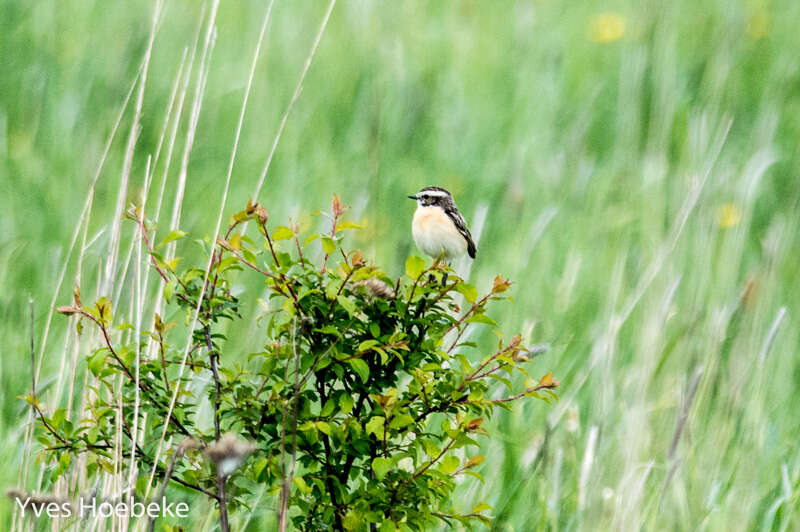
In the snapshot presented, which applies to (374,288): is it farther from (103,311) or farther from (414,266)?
(103,311)

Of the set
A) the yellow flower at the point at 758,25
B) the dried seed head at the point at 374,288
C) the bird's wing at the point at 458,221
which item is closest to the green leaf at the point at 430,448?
the dried seed head at the point at 374,288

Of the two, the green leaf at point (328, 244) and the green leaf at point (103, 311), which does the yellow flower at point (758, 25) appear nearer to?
the green leaf at point (328, 244)

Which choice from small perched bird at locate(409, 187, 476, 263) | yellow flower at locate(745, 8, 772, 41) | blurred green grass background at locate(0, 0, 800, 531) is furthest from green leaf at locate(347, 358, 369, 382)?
yellow flower at locate(745, 8, 772, 41)

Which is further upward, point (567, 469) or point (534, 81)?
point (534, 81)

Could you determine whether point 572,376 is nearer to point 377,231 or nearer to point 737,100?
point 377,231

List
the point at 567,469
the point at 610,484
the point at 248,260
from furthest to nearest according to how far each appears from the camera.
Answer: the point at 567,469
the point at 610,484
the point at 248,260

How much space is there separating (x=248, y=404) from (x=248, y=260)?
349 mm

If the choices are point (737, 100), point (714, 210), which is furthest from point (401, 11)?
point (714, 210)

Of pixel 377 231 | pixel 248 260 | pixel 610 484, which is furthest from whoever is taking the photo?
pixel 377 231

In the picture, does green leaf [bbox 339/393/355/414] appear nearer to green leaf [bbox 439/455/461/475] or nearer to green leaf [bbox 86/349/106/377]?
green leaf [bbox 439/455/461/475]

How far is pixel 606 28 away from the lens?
7.21 metres

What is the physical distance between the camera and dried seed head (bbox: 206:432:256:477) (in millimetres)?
2266

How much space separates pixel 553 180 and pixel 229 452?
3741 millimetres

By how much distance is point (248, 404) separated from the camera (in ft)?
8.12
